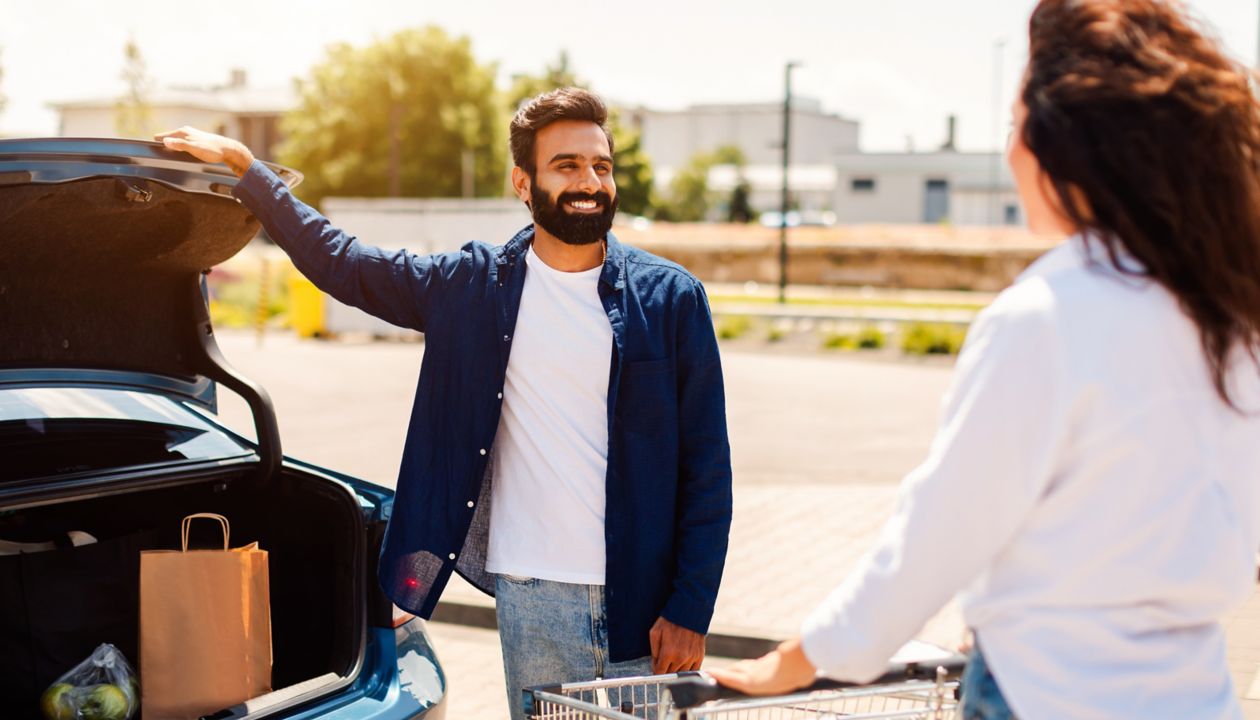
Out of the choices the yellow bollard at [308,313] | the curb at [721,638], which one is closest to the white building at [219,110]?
the yellow bollard at [308,313]

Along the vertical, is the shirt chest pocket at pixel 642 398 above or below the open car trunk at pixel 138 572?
above

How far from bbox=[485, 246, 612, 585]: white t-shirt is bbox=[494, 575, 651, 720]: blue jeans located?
0.04 meters

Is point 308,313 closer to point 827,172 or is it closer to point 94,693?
point 94,693

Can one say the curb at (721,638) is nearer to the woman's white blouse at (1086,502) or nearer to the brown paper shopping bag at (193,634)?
the brown paper shopping bag at (193,634)

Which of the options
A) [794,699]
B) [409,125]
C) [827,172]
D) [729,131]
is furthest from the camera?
[729,131]

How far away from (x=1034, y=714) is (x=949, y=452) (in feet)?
1.14

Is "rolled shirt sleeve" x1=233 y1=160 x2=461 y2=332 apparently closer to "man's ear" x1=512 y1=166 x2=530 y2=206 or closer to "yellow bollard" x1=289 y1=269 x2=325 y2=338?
"man's ear" x1=512 y1=166 x2=530 y2=206

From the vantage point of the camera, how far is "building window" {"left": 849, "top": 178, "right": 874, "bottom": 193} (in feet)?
285

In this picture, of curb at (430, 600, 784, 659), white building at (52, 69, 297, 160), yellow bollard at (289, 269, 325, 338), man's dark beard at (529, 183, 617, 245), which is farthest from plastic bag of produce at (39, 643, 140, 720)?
white building at (52, 69, 297, 160)

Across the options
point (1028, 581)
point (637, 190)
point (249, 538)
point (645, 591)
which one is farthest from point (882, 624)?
point (637, 190)

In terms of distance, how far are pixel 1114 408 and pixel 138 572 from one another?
2.66m

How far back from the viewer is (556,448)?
284 cm

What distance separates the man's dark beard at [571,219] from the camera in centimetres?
288

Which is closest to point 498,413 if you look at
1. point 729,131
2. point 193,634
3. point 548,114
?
point 548,114
